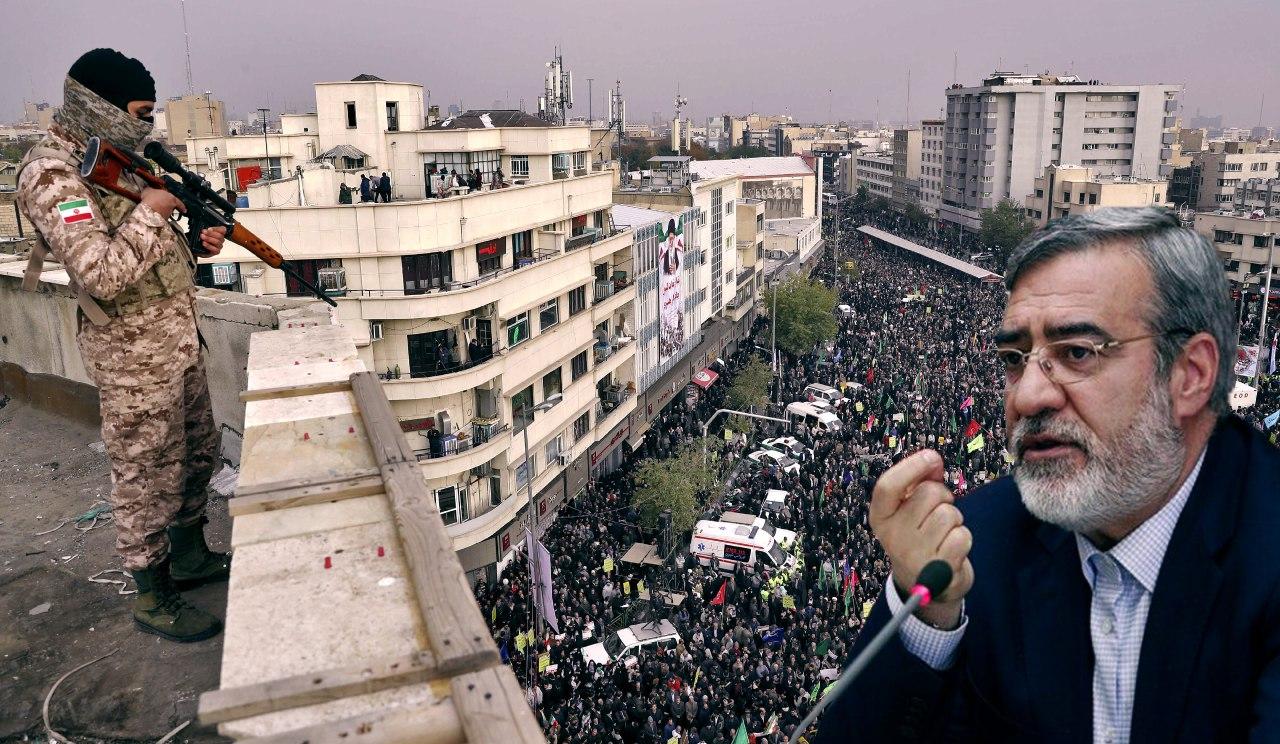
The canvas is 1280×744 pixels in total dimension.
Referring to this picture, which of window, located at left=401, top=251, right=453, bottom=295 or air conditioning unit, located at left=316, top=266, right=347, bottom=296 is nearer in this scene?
air conditioning unit, located at left=316, top=266, right=347, bottom=296

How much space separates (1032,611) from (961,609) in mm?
200

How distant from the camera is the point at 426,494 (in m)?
3.91

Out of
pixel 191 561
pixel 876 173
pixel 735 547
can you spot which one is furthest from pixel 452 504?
pixel 876 173

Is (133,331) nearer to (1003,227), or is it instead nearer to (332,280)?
(332,280)

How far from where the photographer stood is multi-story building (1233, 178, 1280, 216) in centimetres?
6359

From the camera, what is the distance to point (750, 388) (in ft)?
120

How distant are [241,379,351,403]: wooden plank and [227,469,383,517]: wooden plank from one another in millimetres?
1483

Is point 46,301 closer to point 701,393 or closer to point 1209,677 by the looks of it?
point 1209,677

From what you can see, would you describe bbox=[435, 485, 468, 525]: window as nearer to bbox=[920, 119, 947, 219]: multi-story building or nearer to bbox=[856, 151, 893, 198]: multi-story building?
bbox=[920, 119, 947, 219]: multi-story building

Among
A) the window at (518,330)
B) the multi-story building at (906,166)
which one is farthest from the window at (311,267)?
the multi-story building at (906,166)

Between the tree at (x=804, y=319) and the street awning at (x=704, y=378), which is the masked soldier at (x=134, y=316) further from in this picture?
the tree at (x=804, y=319)

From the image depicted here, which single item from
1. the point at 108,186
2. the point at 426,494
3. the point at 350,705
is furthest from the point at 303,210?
the point at 350,705

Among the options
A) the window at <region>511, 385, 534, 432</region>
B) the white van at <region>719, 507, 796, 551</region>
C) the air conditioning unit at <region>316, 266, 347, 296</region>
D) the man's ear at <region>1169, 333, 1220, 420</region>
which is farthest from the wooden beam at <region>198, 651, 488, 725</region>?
the window at <region>511, 385, 534, 432</region>

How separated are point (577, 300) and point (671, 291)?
29.4 ft
